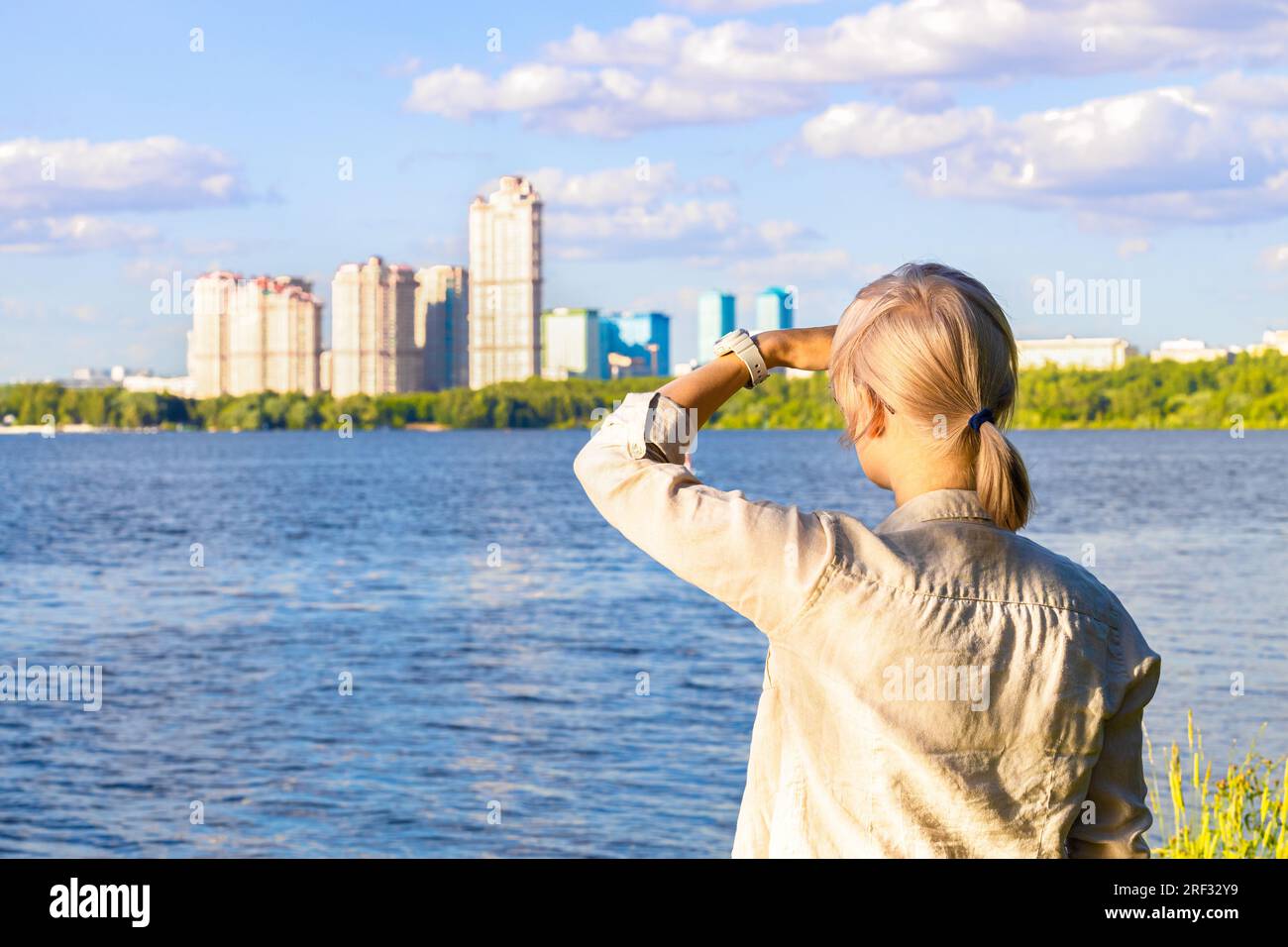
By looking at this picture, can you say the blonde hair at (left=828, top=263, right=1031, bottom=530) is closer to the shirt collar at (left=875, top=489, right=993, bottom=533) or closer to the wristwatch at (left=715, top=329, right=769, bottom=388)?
the shirt collar at (left=875, top=489, right=993, bottom=533)

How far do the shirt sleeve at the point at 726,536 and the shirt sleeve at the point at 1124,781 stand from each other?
0.43 m

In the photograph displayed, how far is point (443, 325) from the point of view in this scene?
150 m

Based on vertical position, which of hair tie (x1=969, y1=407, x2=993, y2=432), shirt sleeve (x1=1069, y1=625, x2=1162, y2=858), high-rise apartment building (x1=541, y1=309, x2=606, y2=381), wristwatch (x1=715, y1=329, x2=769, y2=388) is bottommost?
shirt sleeve (x1=1069, y1=625, x2=1162, y2=858)

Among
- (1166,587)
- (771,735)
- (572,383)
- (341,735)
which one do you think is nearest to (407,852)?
(341,735)

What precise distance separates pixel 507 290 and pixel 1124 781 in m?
148

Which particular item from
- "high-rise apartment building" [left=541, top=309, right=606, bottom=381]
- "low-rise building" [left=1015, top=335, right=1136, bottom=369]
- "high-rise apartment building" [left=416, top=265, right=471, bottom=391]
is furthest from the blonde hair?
Result: "high-rise apartment building" [left=416, top=265, right=471, bottom=391]

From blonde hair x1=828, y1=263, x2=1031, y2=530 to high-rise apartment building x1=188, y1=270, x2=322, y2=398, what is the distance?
468 ft

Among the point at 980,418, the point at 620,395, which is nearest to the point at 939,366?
the point at 980,418

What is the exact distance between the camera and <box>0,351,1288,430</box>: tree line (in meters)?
96.9

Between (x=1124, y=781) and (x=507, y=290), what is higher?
(x=507, y=290)

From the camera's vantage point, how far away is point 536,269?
150375mm

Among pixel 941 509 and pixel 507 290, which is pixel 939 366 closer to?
pixel 941 509

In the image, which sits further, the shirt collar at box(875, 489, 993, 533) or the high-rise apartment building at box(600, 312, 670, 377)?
the high-rise apartment building at box(600, 312, 670, 377)
